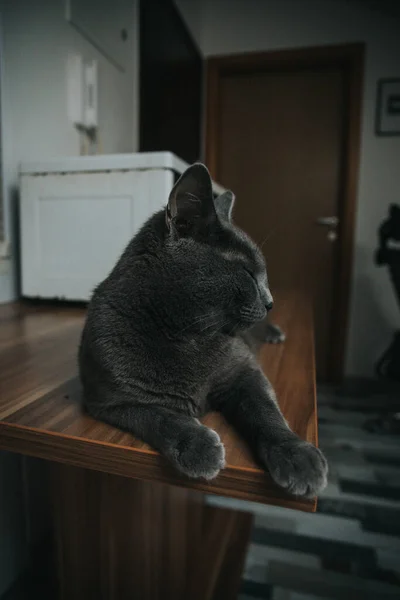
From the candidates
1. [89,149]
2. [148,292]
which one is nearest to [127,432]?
[148,292]

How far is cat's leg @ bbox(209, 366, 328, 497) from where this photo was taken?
1.22 feet

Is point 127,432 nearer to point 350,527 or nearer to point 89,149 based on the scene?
point 350,527

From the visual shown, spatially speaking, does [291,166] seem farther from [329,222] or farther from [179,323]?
[179,323]

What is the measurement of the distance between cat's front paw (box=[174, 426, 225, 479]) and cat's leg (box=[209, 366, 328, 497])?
0.05 meters

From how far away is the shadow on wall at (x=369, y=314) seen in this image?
2459mm

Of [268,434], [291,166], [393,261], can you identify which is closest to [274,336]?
[268,434]

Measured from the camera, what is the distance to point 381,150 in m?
2.39

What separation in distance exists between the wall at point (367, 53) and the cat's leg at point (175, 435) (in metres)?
2.27

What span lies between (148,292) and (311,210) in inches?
89.5

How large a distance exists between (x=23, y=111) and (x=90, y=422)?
1.10 metres

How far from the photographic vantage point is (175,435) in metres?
0.43

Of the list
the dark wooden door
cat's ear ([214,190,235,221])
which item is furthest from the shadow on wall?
cat's ear ([214,190,235,221])

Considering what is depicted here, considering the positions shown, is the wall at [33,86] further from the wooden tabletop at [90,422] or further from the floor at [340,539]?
the floor at [340,539]

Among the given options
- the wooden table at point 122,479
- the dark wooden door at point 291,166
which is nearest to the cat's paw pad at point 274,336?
the wooden table at point 122,479
